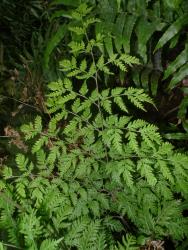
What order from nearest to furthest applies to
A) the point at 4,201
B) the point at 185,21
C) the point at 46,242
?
the point at 46,242 → the point at 4,201 → the point at 185,21

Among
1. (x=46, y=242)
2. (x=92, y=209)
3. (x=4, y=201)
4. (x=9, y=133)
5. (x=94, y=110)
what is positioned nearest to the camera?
(x=46, y=242)

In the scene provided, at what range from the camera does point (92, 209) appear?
1835mm

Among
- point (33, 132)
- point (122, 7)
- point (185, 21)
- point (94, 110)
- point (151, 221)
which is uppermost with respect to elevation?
point (122, 7)

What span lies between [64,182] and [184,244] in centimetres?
72

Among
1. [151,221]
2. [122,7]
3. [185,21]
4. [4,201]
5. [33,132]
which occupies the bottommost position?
[151,221]

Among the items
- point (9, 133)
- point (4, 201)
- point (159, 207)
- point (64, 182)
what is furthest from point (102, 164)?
point (9, 133)

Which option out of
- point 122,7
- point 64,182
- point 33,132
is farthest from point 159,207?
point 122,7

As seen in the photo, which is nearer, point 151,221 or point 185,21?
point 151,221

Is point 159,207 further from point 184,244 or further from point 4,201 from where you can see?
point 4,201

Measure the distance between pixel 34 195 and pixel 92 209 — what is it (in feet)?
1.01

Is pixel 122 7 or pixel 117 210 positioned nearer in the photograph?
pixel 117 210

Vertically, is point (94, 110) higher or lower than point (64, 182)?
higher

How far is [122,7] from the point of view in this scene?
8.36 ft

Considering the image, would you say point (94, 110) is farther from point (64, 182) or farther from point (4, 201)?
point (4, 201)
